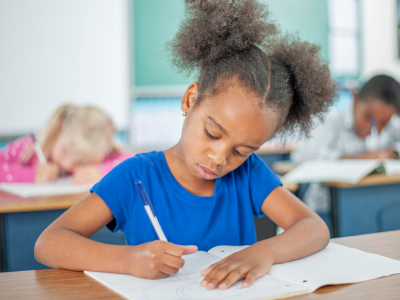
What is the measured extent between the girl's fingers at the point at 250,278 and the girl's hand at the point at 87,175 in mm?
1240

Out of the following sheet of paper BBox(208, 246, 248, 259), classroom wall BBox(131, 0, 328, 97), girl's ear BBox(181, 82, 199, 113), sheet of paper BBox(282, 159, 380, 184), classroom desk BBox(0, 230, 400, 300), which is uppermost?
classroom wall BBox(131, 0, 328, 97)

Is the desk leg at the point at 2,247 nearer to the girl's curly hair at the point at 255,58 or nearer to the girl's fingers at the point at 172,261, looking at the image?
the girl's curly hair at the point at 255,58

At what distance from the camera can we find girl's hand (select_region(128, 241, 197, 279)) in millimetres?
680

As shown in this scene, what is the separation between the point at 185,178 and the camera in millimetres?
1050

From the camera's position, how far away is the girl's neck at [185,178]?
105 cm

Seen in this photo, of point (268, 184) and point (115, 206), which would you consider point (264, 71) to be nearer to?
point (268, 184)

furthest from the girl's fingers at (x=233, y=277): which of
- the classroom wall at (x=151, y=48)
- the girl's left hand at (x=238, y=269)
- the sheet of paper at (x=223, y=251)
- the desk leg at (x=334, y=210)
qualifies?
the classroom wall at (x=151, y=48)

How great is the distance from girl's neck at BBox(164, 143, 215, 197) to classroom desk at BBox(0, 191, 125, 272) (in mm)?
558

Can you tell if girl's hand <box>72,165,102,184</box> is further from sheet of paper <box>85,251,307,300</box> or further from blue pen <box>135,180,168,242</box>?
sheet of paper <box>85,251,307,300</box>

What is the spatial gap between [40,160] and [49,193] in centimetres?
43

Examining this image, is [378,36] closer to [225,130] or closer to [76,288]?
[225,130]

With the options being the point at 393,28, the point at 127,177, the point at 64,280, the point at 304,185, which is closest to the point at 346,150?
the point at 304,185

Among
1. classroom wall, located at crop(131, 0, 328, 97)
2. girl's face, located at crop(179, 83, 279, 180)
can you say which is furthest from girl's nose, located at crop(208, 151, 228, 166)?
classroom wall, located at crop(131, 0, 328, 97)

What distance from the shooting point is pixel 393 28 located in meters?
4.80
